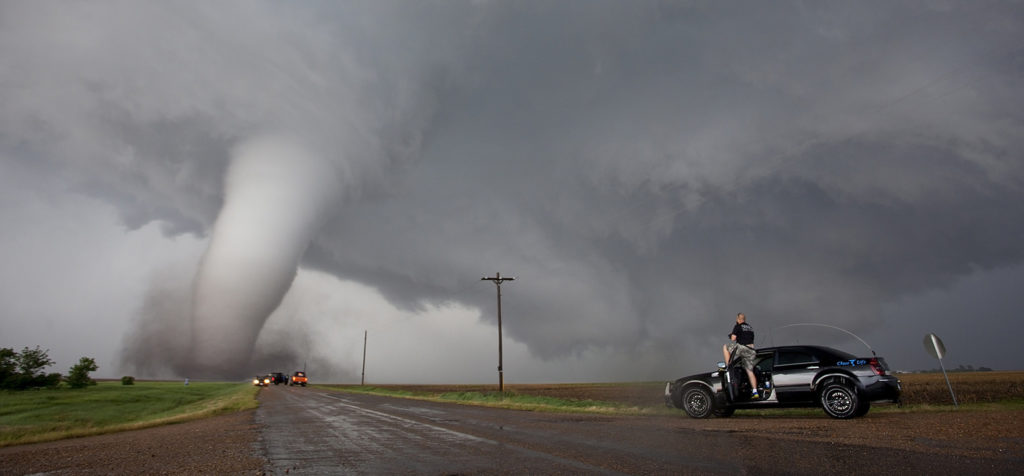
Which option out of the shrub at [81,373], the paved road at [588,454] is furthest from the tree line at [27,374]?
the paved road at [588,454]

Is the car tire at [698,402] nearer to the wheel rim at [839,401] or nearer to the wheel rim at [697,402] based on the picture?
the wheel rim at [697,402]

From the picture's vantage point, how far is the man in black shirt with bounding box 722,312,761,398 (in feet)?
36.6

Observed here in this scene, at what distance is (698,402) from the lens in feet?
40.0

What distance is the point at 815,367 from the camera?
36.0 feet

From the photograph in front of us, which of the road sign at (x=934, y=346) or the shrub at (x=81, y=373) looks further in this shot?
the shrub at (x=81, y=373)

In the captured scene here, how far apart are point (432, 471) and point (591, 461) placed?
6.64 ft

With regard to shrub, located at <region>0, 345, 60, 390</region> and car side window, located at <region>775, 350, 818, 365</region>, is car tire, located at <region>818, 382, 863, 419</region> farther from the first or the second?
shrub, located at <region>0, 345, 60, 390</region>

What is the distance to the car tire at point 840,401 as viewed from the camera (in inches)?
401

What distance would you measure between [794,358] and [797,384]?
0.66m

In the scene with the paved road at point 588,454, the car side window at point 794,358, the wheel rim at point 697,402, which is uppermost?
the car side window at point 794,358

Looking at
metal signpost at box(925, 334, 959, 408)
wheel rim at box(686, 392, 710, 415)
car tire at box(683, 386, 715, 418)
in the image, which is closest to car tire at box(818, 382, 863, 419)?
car tire at box(683, 386, 715, 418)

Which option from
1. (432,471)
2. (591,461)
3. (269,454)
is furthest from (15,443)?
(591,461)

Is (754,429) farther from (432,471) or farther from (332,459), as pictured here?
(332,459)

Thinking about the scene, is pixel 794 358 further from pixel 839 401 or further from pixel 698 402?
pixel 698 402
